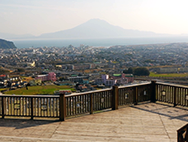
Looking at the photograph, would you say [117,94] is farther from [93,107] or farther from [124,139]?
[124,139]

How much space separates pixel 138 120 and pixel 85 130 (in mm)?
1356

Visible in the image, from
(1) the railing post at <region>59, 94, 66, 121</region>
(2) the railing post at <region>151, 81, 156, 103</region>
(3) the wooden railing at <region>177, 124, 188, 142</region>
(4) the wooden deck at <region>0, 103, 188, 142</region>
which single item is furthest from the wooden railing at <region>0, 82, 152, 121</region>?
(3) the wooden railing at <region>177, 124, 188, 142</region>

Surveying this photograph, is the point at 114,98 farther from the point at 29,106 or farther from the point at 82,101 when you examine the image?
the point at 29,106

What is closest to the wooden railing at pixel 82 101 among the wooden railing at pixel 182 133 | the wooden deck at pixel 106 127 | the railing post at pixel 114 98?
the railing post at pixel 114 98

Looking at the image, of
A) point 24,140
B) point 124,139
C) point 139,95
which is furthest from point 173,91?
point 24,140

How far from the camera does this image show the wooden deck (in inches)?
188

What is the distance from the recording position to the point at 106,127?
5391mm

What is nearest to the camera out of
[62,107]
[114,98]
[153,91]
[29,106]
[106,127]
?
[106,127]

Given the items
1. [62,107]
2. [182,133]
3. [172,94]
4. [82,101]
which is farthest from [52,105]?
[182,133]

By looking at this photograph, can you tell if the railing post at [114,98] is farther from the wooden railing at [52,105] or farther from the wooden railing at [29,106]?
the wooden railing at [29,106]

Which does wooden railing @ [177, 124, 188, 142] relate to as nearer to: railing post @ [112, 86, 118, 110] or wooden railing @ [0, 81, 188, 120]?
wooden railing @ [0, 81, 188, 120]

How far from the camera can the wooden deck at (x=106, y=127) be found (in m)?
4.78

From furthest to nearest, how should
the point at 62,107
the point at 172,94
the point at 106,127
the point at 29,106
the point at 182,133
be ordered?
the point at 172,94, the point at 29,106, the point at 62,107, the point at 106,127, the point at 182,133

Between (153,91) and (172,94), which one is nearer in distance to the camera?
(172,94)
